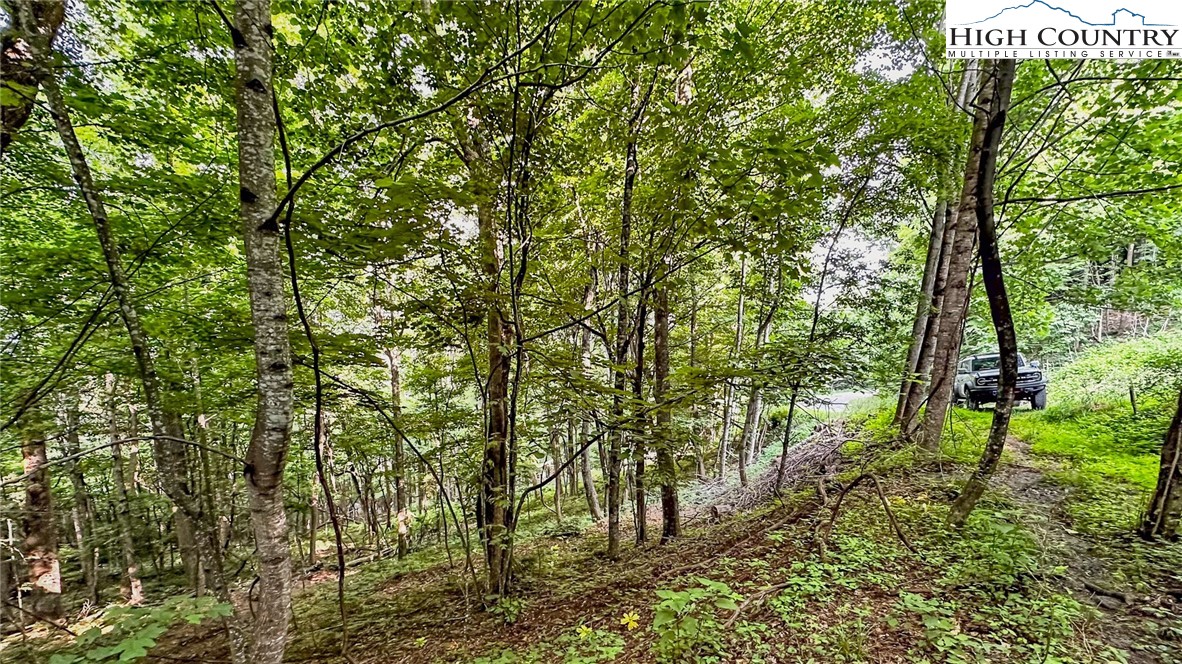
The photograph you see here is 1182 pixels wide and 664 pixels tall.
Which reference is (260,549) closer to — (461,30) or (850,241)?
(461,30)

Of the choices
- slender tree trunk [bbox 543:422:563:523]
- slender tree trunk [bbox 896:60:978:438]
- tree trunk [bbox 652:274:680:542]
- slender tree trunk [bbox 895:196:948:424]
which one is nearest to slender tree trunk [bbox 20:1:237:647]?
slender tree trunk [bbox 543:422:563:523]

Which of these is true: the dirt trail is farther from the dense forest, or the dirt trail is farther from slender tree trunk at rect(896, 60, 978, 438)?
slender tree trunk at rect(896, 60, 978, 438)

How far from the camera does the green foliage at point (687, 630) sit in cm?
282

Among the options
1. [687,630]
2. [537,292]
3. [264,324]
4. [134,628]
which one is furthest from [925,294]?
[134,628]

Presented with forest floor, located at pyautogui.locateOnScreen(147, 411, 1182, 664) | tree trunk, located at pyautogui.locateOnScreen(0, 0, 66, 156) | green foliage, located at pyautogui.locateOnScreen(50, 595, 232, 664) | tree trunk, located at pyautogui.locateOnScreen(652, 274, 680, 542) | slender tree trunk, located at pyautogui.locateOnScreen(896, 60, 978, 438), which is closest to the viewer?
green foliage, located at pyautogui.locateOnScreen(50, 595, 232, 664)

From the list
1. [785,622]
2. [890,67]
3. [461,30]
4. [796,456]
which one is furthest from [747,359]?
[890,67]

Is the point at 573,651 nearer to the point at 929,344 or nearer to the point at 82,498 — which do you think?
the point at 929,344

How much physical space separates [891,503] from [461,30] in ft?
22.9

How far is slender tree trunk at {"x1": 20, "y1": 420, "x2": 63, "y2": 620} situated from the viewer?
6.21 meters

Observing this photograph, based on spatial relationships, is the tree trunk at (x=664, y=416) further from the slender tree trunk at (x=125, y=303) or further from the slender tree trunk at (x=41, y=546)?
the slender tree trunk at (x=41, y=546)

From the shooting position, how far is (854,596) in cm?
350

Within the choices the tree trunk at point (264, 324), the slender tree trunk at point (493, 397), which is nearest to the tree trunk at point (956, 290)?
the slender tree trunk at point (493, 397)

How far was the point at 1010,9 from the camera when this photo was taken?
14.8 ft

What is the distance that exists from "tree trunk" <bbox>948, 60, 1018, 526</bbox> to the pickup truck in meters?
6.70
